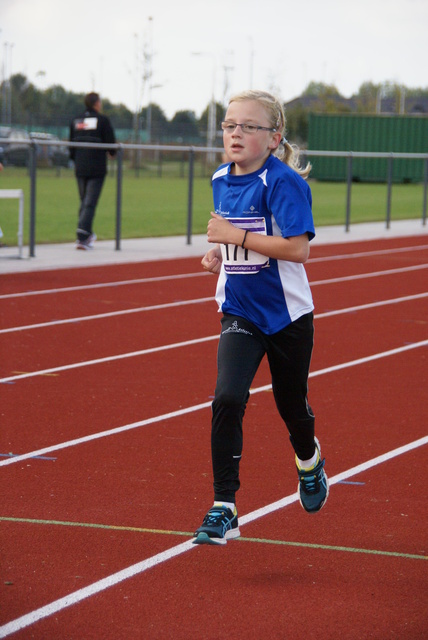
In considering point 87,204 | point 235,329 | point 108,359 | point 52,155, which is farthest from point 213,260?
point 52,155

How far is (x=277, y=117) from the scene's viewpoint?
428 cm

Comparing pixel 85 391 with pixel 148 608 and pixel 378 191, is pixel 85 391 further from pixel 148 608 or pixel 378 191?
pixel 378 191

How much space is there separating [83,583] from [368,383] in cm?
403

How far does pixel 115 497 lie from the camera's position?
4.92m

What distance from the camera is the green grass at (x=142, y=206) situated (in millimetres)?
20030

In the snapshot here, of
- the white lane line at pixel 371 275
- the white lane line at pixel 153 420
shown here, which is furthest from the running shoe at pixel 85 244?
the white lane line at pixel 153 420

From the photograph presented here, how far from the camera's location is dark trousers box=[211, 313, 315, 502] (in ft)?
13.7

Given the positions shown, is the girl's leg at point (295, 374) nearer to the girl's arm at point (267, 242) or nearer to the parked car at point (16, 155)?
the girl's arm at point (267, 242)

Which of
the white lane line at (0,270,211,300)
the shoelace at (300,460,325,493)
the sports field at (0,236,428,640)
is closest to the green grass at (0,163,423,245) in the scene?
the white lane line at (0,270,211,300)

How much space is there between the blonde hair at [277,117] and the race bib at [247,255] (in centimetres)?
29

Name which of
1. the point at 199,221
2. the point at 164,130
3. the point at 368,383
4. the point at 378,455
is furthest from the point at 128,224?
the point at 164,130

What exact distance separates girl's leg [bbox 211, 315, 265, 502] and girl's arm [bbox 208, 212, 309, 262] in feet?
0.99

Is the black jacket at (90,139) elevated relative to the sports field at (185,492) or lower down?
elevated

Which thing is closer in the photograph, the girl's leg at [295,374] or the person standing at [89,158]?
the girl's leg at [295,374]
